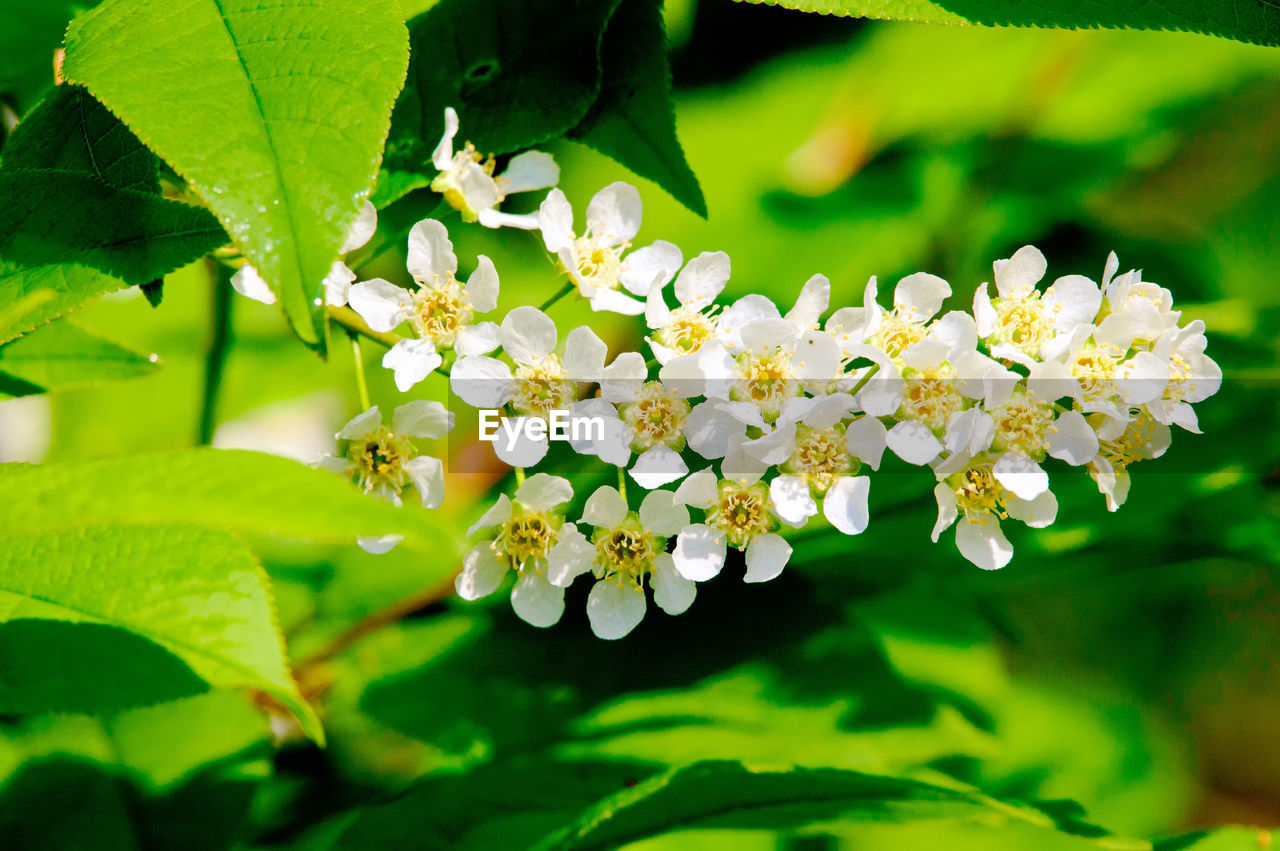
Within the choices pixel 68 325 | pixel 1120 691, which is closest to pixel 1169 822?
pixel 1120 691

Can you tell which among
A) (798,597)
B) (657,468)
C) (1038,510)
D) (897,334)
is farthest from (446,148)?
(798,597)

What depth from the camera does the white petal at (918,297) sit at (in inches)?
37.3

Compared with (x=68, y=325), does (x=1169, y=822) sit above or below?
above

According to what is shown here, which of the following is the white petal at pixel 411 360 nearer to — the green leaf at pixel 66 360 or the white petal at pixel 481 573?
the white petal at pixel 481 573

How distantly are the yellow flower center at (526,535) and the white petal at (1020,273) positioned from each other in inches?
20.6

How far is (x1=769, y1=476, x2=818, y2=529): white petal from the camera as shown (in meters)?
0.90

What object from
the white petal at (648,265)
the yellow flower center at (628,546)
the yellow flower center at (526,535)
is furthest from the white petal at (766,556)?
the white petal at (648,265)

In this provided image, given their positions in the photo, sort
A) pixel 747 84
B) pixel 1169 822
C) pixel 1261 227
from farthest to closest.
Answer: pixel 1261 227 < pixel 1169 822 < pixel 747 84

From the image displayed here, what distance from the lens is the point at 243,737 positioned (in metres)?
1.39

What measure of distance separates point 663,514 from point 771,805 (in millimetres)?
333

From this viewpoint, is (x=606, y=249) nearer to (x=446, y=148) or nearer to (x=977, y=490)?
(x=446, y=148)

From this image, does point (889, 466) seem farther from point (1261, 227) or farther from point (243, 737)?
point (1261, 227)

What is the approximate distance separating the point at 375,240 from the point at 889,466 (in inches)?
31.5

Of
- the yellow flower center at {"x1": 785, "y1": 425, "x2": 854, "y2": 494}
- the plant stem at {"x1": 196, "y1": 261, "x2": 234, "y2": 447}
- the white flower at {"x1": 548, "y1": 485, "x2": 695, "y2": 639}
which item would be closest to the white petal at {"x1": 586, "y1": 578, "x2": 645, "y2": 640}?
the white flower at {"x1": 548, "y1": 485, "x2": 695, "y2": 639}
